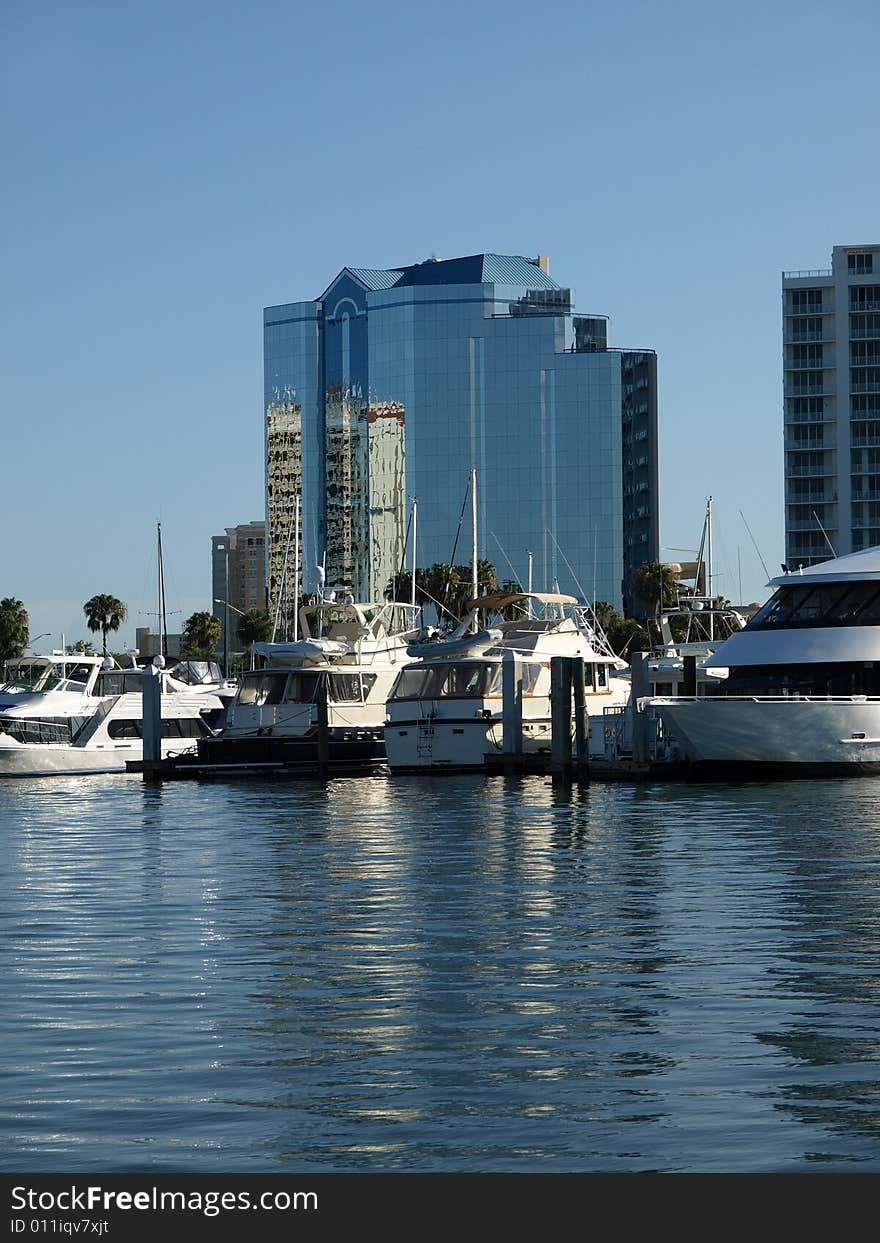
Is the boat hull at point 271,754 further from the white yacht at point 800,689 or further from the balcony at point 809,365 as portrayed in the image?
the balcony at point 809,365

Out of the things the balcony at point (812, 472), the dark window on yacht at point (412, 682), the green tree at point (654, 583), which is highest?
the balcony at point (812, 472)

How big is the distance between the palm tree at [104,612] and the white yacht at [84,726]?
66036 millimetres

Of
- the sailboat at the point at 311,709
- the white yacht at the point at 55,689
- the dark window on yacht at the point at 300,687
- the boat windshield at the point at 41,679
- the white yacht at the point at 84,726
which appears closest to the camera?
the sailboat at the point at 311,709

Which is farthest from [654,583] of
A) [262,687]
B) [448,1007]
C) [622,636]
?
[448,1007]

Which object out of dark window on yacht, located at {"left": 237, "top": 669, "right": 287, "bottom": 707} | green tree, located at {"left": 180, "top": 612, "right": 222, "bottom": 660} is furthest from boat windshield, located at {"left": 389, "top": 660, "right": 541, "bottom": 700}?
green tree, located at {"left": 180, "top": 612, "right": 222, "bottom": 660}

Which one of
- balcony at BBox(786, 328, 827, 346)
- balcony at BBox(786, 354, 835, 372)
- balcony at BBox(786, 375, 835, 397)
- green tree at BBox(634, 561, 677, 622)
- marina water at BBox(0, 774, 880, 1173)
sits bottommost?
marina water at BBox(0, 774, 880, 1173)

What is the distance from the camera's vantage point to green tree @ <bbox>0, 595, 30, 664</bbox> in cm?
11969

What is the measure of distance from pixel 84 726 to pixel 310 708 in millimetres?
9749

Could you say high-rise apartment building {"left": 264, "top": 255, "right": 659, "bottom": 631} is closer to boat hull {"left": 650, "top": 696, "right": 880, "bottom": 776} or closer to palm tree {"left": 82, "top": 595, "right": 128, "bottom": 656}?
palm tree {"left": 82, "top": 595, "right": 128, "bottom": 656}

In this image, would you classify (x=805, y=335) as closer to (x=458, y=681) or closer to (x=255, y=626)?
(x=255, y=626)

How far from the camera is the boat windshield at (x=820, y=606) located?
41.8m

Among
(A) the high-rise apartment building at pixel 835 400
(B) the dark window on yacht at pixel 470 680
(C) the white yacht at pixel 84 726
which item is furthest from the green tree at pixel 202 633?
(B) the dark window on yacht at pixel 470 680

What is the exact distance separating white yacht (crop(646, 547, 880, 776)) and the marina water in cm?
1127
